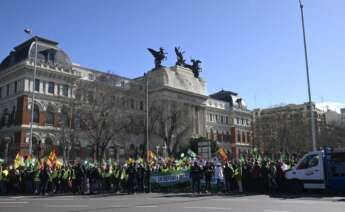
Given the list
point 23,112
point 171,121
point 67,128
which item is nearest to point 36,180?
point 67,128

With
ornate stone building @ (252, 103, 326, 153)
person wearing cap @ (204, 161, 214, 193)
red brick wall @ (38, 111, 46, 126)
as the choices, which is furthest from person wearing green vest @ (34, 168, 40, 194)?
ornate stone building @ (252, 103, 326, 153)

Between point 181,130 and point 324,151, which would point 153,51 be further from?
point 324,151

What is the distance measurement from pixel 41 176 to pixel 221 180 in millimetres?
10784

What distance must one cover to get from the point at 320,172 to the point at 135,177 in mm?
10462

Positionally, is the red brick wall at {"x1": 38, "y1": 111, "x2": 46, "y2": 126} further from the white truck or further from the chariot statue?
the white truck

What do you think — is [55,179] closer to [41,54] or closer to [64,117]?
[64,117]

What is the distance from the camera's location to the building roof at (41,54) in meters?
57.0

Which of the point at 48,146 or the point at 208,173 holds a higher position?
the point at 48,146

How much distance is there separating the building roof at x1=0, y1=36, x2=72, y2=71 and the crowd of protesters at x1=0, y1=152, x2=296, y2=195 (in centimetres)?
3432

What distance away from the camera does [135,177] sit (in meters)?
23.4

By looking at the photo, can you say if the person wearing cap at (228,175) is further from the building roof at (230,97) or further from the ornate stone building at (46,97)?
the building roof at (230,97)

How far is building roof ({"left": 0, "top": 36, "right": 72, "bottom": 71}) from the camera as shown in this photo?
56969 mm

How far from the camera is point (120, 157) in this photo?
67.2 m

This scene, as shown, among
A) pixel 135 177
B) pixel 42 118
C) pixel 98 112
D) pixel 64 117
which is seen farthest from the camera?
pixel 42 118
